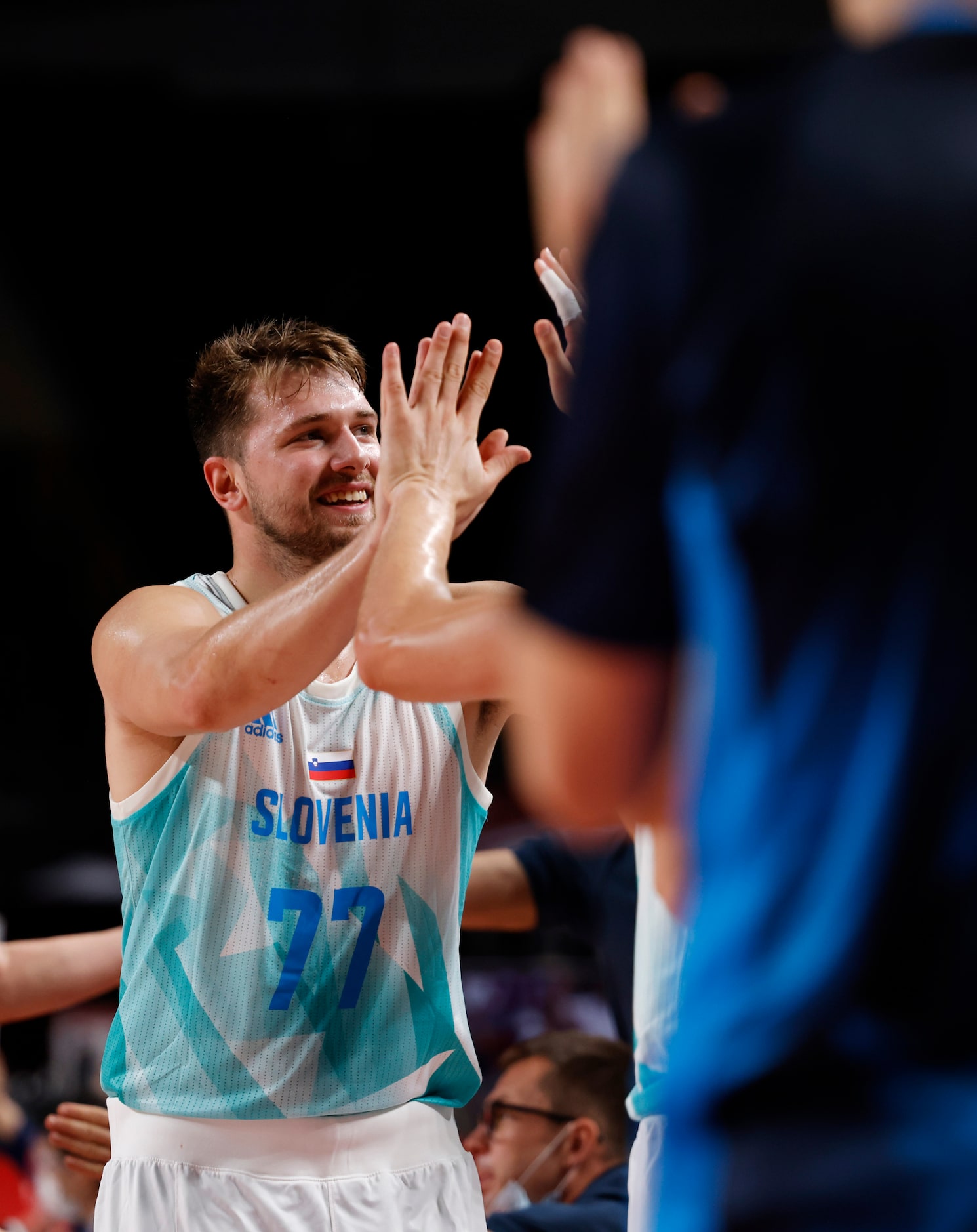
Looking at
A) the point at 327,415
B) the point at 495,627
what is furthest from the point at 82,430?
the point at 495,627

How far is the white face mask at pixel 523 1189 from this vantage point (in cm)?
385

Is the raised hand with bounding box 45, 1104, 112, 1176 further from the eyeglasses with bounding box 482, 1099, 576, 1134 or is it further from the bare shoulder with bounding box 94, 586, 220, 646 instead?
the eyeglasses with bounding box 482, 1099, 576, 1134

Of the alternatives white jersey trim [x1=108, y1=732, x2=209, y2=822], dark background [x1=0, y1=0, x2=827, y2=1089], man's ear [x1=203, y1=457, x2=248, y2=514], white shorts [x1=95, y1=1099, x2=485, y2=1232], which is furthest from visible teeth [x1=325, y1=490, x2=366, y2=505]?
dark background [x1=0, y1=0, x2=827, y2=1089]

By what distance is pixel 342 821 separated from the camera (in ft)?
9.28

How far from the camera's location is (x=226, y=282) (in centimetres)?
888

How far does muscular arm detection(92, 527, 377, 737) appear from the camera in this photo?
7.38ft

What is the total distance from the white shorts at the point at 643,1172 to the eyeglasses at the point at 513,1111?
112cm

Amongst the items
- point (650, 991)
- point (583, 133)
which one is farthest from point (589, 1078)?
point (583, 133)

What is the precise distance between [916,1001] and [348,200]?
27.6 ft

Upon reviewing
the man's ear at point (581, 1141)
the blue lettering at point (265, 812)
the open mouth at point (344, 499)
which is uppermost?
the open mouth at point (344, 499)

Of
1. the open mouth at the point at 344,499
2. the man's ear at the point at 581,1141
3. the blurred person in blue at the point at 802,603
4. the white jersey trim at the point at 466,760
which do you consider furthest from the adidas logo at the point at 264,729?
the blurred person in blue at the point at 802,603

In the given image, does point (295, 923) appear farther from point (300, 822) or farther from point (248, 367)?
point (248, 367)

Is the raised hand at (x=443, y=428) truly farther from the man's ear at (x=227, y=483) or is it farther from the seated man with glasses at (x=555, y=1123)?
the seated man with glasses at (x=555, y=1123)

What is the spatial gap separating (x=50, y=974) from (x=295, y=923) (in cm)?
83
